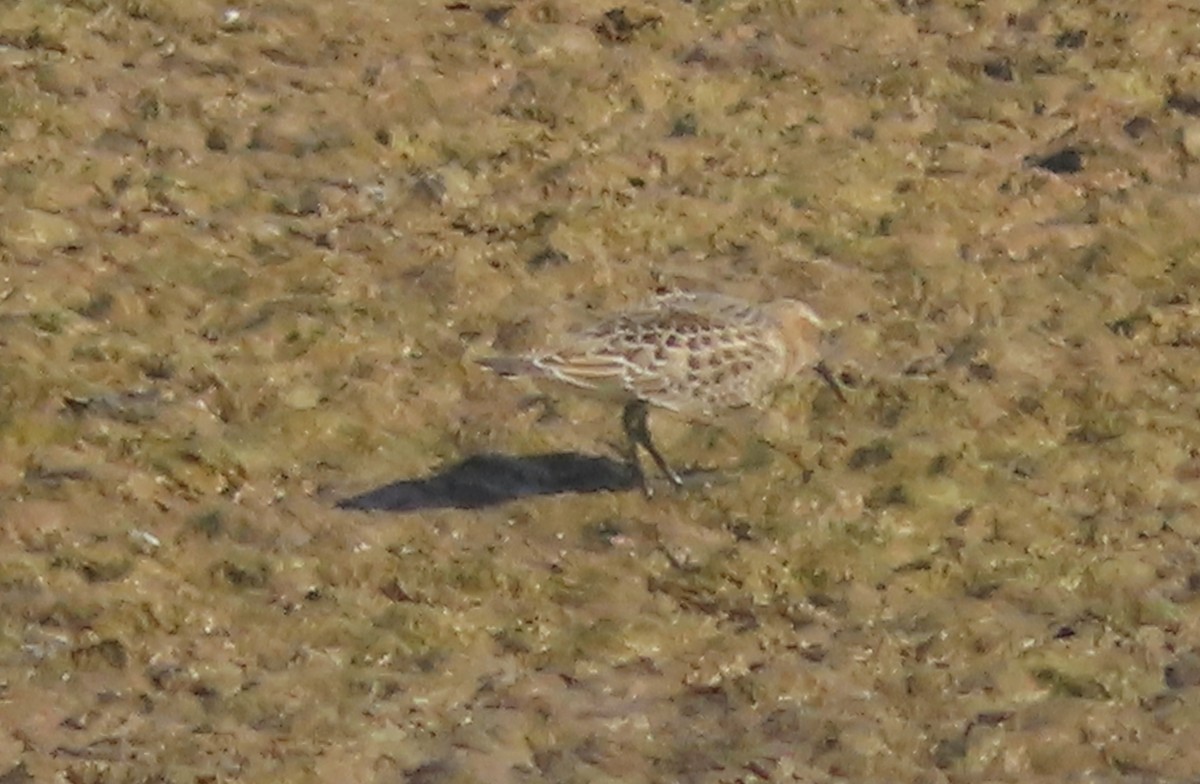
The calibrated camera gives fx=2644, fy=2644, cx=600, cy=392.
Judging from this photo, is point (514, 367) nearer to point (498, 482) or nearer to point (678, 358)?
point (498, 482)

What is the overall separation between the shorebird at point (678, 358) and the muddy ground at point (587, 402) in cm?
29

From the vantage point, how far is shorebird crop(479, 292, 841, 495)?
10828mm

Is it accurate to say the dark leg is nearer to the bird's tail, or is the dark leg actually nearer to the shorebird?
the shorebird

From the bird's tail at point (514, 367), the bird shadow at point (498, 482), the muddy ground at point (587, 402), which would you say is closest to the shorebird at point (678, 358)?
the bird's tail at point (514, 367)

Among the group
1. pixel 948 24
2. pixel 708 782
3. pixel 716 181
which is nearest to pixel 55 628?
pixel 708 782

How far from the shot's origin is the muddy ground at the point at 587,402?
925 centimetres

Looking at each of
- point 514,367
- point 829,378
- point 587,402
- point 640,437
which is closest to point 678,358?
point 640,437

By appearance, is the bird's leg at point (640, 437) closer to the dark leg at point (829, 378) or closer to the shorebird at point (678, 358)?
the shorebird at point (678, 358)

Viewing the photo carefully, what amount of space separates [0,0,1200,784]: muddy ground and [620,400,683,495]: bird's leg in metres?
0.15

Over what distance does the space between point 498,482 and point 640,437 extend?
0.64 m

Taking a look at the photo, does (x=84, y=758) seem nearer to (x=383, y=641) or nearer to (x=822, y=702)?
(x=383, y=641)

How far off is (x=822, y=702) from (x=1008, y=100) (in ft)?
20.1

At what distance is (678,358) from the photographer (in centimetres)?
1095

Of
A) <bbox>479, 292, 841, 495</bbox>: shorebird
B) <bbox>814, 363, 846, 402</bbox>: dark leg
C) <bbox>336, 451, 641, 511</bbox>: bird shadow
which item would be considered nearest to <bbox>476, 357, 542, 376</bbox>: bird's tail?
<bbox>479, 292, 841, 495</bbox>: shorebird
